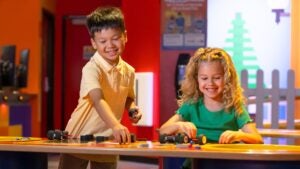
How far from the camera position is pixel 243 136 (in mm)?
2363

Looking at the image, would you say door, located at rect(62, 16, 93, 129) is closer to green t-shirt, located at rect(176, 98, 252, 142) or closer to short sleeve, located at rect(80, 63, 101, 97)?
short sleeve, located at rect(80, 63, 101, 97)

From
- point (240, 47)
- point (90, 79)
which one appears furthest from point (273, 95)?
point (90, 79)

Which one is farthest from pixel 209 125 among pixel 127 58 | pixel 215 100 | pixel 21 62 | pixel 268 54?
pixel 21 62

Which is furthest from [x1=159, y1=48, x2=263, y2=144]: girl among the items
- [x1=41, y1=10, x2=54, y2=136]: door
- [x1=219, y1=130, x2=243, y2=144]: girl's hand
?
[x1=41, y1=10, x2=54, y2=136]: door

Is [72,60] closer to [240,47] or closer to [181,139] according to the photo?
[240,47]

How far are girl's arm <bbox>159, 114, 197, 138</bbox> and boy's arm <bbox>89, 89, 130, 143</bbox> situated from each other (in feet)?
0.72

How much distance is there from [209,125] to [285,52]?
3901 mm

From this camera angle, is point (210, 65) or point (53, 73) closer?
point (210, 65)

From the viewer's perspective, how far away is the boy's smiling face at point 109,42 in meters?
2.62

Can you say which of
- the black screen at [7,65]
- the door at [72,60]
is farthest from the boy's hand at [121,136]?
the door at [72,60]

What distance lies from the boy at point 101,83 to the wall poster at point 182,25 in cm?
360

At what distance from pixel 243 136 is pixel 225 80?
0.29 metres

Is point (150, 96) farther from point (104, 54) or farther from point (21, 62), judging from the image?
point (104, 54)

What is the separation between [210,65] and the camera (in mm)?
2547
